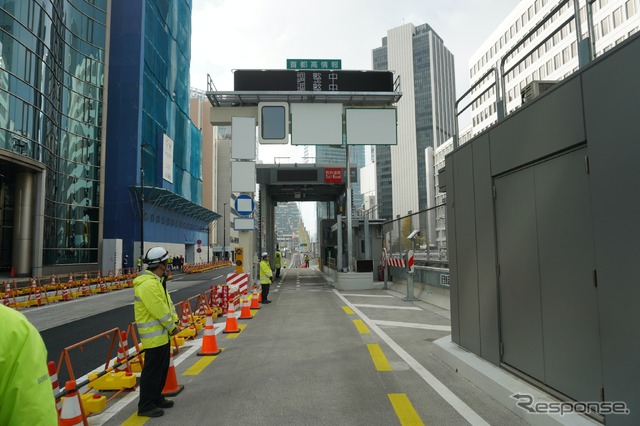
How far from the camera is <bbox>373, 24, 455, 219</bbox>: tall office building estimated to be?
15838 centimetres

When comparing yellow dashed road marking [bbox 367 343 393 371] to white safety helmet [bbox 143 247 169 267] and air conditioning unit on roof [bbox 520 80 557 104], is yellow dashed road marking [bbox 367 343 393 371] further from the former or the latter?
air conditioning unit on roof [bbox 520 80 557 104]

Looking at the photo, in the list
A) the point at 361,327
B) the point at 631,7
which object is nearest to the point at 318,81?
the point at 361,327

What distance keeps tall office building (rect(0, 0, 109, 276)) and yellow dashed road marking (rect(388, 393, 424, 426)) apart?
3102cm

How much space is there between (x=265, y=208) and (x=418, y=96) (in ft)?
500

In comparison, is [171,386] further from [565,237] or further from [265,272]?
[265,272]

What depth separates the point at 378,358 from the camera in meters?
7.26

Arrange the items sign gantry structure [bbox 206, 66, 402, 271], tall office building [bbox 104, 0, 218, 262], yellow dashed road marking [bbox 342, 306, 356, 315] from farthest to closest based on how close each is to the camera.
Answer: tall office building [bbox 104, 0, 218, 262] < sign gantry structure [bbox 206, 66, 402, 271] < yellow dashed road marking [bbox 342, 306, 356, 315]

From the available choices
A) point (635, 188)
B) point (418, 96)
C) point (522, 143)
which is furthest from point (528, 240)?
point (418, 96)

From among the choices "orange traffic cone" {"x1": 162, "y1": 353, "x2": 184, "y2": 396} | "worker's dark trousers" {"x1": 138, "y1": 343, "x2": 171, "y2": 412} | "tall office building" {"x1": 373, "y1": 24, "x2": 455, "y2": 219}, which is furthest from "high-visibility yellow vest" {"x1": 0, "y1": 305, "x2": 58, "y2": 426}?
"tall office building" {"x1": 373, "y1": 24, "x2": 455, "y2": 219}

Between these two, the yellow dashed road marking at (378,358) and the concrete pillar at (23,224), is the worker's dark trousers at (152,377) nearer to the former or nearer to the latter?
the yellow dashed road marking at (378,358)

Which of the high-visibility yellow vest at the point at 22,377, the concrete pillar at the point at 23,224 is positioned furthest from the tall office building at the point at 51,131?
the high-visibility yellow vest at the point at 22,377

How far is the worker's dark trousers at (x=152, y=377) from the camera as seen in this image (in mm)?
4895

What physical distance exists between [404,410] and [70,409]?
11.7 feet

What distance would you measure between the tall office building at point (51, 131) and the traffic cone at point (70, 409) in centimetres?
2933
